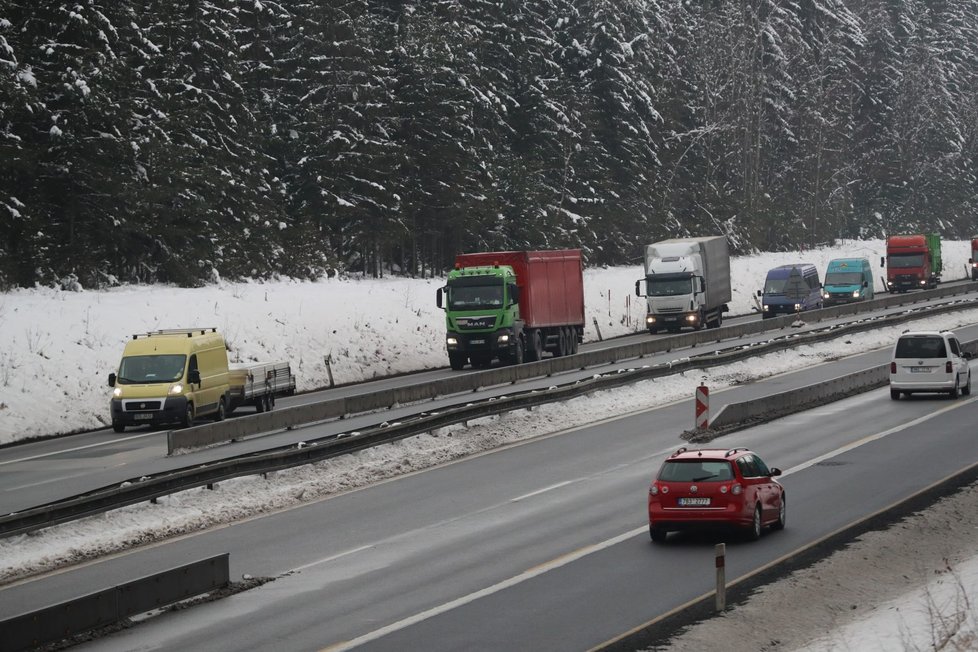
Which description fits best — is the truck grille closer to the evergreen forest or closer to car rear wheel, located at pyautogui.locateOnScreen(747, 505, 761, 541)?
the evergreen forest

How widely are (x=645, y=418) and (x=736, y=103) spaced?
276 feet

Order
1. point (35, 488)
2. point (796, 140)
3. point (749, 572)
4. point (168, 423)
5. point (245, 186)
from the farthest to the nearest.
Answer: point (796, 140), point (245, 186), point (168, 423), point (35, 488), point (749, 572)

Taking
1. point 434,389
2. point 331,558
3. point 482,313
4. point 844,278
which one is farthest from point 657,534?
point 844,278

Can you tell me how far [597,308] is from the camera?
69.9 meters

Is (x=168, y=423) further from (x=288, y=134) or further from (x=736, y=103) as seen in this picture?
(x=736, y=103)

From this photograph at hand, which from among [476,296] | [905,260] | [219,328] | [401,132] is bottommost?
[219,328]

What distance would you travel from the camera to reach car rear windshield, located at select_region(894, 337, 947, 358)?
127ft

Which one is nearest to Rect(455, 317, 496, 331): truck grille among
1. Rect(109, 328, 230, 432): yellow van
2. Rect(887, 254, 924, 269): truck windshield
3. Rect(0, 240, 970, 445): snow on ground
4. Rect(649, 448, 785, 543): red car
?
Rect(0, 240, 970, 445): snow on ground

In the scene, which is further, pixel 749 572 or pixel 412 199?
pixel 412 199

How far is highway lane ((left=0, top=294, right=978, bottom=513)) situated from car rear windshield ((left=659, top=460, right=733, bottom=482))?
1104cm

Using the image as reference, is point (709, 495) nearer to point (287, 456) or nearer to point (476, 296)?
point (287, 456)

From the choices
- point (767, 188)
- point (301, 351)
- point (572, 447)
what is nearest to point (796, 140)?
point (767, 188)

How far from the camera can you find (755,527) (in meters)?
20.5

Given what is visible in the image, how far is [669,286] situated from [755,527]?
4316 centimetres
